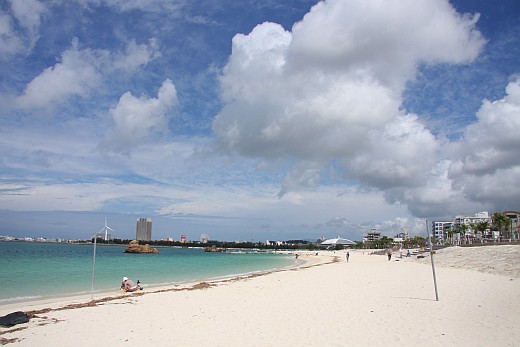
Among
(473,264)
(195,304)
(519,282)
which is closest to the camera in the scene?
(195,304)

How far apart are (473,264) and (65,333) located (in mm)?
28612

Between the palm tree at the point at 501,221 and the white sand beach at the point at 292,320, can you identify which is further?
the palm tree at the point at 501,221

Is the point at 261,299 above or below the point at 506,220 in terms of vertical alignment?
below

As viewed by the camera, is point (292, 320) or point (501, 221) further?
point (501, 221)

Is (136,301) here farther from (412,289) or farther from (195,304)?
(412,289)

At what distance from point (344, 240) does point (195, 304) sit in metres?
80.7

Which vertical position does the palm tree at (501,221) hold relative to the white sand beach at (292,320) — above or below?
above

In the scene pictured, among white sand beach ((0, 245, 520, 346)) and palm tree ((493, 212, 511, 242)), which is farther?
palm tree ((493, 212, 511, 242))

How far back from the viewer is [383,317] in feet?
35.2

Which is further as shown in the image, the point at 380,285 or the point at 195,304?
the point at 380,285

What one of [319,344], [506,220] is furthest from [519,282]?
[506,220]

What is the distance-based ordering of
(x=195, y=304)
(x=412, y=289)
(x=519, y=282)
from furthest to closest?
(x=519, y=282)
(x=412, y=289)
(x=195, y=304)

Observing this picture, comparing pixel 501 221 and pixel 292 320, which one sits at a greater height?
pixel 501 221

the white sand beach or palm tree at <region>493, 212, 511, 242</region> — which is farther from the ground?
palm tree at <region>493, 212, 511, 242</region>
